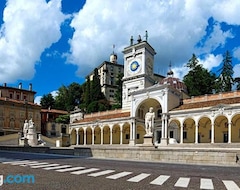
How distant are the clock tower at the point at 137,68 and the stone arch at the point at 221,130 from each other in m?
18.3

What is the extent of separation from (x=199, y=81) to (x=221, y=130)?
25973 mm

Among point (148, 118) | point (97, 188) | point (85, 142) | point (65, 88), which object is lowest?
point (85, 142)

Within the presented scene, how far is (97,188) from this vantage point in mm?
7156

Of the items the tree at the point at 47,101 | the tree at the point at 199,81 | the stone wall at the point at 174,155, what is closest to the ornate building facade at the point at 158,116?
the tree at the point at 199,81

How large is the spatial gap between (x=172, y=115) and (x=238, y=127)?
30.6 feet

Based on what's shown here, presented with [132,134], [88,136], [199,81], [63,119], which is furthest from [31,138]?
[199,81]

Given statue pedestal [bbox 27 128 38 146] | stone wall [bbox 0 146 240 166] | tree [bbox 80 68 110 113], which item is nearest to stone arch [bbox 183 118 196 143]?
stone wall [bbox 0 146 240 166]

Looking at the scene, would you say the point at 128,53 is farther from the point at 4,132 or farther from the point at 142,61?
the point at 4,132

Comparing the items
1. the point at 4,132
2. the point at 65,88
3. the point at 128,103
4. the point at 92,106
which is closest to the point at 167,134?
the point at 128,103

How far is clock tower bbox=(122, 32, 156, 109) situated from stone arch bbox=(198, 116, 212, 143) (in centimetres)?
1609

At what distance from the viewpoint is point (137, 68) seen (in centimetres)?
5500

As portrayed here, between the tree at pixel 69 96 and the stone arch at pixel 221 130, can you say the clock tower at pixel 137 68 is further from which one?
the tree at pixel 69 96

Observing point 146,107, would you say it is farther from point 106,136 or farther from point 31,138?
point 31,138

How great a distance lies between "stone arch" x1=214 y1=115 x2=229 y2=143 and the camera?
38.2 meters
